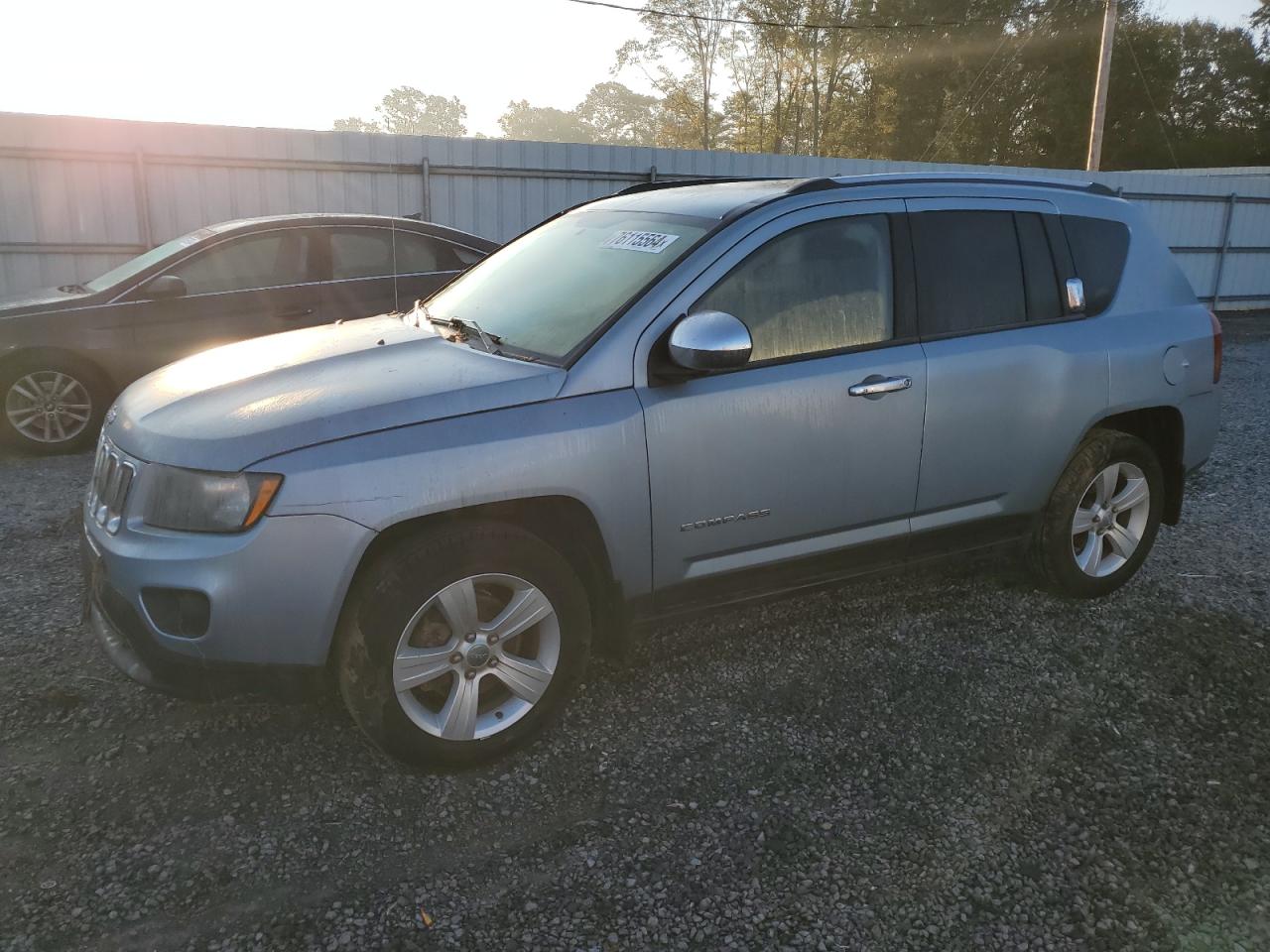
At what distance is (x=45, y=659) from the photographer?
12.4 feet

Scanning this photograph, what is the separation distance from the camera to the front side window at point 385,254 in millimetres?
7531

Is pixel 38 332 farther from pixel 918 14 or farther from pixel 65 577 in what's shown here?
pixel 918 14

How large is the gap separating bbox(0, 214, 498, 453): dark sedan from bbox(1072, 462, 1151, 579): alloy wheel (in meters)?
5.24

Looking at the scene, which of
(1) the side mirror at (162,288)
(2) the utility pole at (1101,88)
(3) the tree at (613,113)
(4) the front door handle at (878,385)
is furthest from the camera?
(3) the tree at (613,113)

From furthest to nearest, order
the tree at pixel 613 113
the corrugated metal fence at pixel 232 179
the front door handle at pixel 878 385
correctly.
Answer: the tree at pixel 613 113, the corrugated metal fence at pixel 232 179, the front door handle at pixel 878 385

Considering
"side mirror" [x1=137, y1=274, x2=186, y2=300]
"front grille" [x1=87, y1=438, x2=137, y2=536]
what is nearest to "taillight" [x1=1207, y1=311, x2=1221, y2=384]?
"front grille" [x1=87, y1=438, x2=137, y2=536]

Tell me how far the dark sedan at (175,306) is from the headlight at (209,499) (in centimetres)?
471

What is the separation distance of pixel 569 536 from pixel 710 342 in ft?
2.42

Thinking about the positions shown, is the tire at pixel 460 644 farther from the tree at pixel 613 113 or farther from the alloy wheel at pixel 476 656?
the tree at pixel 613 113

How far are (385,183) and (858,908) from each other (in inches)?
434

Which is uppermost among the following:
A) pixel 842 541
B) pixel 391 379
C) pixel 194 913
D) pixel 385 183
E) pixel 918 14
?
pixel 918 14

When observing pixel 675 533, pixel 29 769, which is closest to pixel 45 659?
pixel 29 769

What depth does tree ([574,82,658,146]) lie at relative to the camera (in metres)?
118

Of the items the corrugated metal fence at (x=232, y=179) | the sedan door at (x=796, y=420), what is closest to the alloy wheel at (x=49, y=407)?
the corrugated metal fence at (x=232, y=179)
